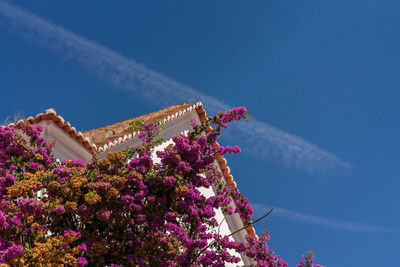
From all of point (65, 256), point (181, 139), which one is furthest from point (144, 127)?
point (65, 256)

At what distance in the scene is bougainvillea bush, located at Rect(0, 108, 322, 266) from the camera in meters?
5.05

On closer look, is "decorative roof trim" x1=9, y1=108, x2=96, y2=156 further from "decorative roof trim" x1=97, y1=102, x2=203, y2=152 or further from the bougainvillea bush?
the bougainvillea bush

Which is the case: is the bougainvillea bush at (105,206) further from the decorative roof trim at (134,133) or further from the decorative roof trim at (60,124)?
the decorative roof trim at (134,133)

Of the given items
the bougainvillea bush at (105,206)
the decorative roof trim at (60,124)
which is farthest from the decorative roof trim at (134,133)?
the bougainvillea bush at (105,206)

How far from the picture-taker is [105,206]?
5.57 m

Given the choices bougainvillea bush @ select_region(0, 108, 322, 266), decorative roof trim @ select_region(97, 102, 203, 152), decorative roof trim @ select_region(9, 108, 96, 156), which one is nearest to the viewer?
bougainvillea bush @ select_region(0, 108, 322, 266)

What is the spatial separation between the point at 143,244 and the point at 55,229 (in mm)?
1256

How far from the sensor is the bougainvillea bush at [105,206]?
16.6 feet

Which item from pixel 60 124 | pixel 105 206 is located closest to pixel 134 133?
pixel 60 124

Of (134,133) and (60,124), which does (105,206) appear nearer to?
(60,124)

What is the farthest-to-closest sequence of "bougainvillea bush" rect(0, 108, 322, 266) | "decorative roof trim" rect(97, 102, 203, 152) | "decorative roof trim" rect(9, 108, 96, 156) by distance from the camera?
1. "decorative roof trim" rect(97, 102, 203, 152)
2. "decorative roof trim" rect(9, 108, 96, 156)
3. "bougainvillea bush" rect(0, 108, 322, 266)

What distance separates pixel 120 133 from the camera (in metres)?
9.92

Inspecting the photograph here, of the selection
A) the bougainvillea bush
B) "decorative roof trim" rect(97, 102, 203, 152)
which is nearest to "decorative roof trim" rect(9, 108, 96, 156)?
"decorative roof trim" rect(97, 102, 203, 152)

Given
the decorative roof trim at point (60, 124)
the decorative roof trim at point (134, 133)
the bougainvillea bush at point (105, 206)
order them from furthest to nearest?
the decorative roof trim at point (134, 133), the decorative roof trim at point (60, 124), the bougainvillea bush at point (105, 206)
